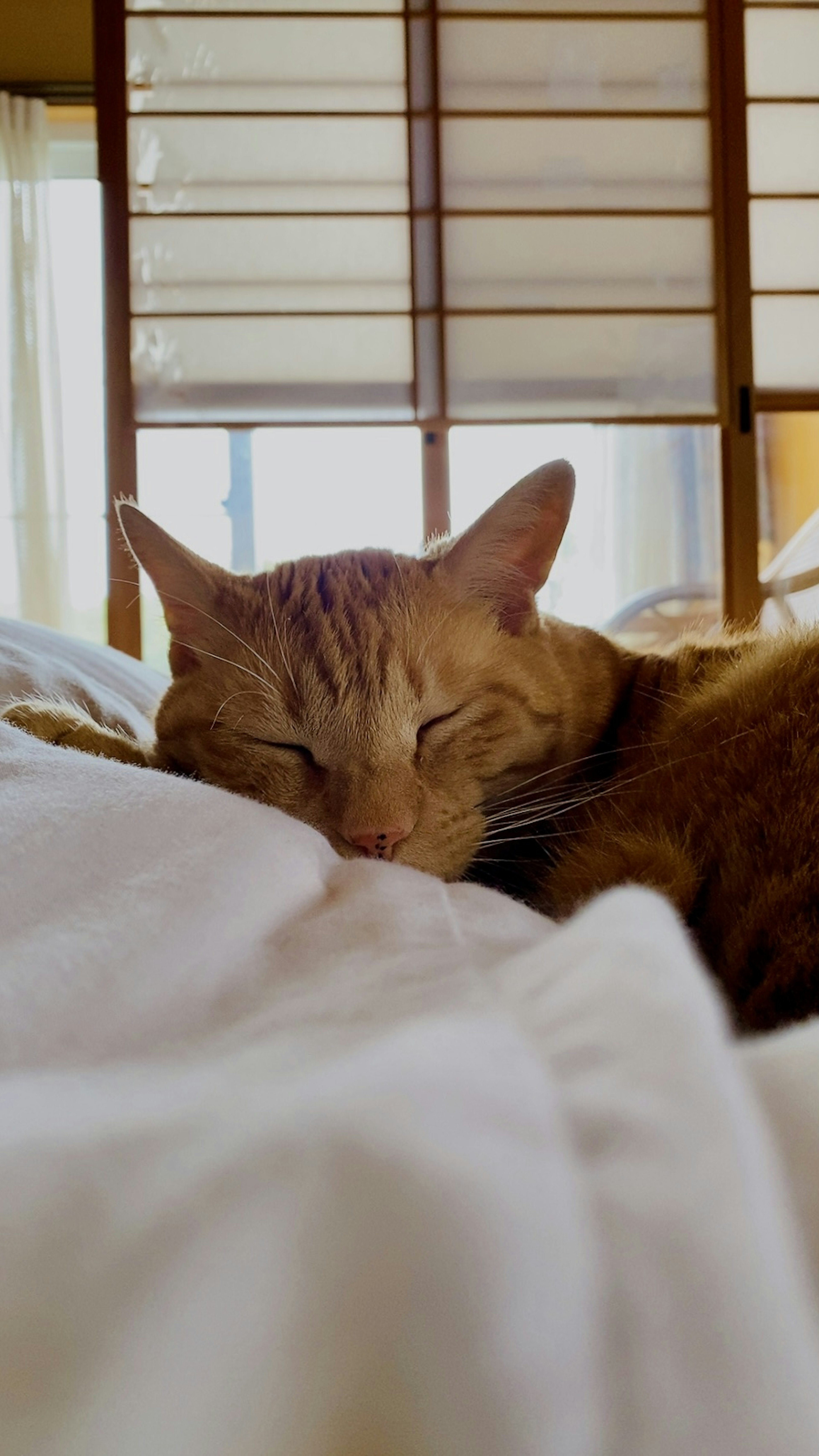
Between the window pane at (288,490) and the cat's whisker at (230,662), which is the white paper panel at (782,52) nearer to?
the window pane at (288,490)

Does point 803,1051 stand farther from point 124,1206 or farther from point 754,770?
point 754,770

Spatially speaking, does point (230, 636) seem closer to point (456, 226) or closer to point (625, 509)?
point (456, 226)

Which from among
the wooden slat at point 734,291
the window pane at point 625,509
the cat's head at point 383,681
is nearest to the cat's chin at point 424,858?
the cat's head at point 383,681

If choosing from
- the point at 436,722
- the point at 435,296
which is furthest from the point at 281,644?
the point at 435,296

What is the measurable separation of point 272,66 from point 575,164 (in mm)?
1225

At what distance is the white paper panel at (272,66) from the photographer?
3510 mm

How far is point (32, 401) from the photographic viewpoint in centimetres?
476

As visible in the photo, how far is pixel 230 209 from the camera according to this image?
3623 millimetres

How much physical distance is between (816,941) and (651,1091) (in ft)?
0.95

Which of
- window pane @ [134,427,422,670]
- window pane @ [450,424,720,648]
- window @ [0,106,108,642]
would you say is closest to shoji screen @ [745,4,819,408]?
window pane @ [450,424,720,648]

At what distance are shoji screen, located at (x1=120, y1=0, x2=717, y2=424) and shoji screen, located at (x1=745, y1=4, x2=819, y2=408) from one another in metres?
0.24

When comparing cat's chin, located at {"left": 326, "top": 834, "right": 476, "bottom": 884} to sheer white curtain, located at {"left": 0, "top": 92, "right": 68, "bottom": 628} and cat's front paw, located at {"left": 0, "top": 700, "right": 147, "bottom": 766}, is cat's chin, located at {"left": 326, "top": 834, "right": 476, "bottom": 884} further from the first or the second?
sheer white curtain, located at {"left": 0, "top": 92, "right": 68, "bottom": 628}

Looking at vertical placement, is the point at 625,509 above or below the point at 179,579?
above

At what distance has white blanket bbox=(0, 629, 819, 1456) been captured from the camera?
8.2 inches
